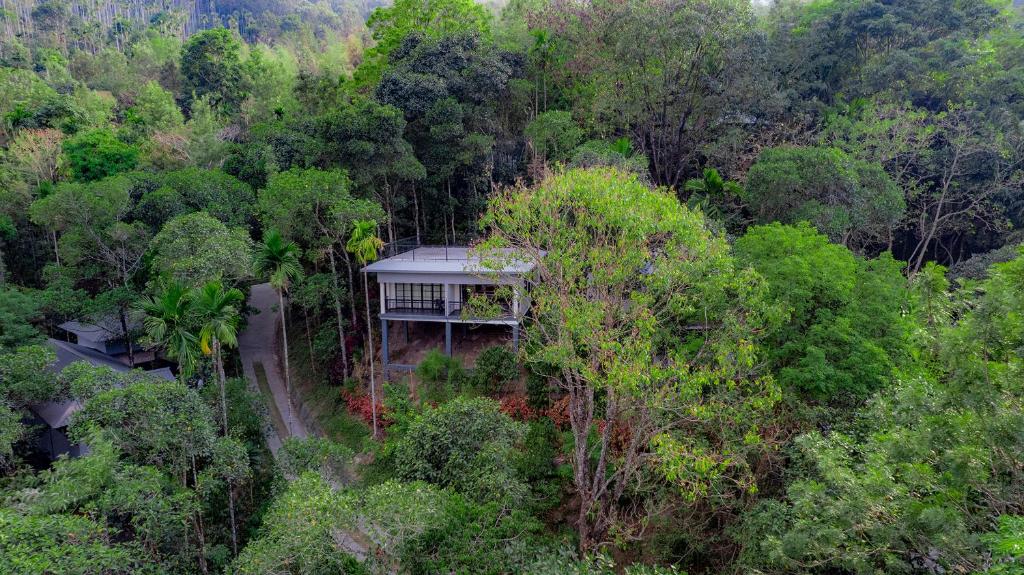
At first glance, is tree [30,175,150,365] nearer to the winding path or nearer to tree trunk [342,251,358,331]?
the winding path

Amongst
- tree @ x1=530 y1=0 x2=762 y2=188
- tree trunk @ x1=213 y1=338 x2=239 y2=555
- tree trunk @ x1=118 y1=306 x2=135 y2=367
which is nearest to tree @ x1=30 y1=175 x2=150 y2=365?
tree trunk @ x1=118 y1=306 x2=135 y2=367

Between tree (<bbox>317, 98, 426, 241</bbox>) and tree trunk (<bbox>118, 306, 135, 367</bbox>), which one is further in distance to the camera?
tree trunk (<bbox>118, 306, 135, 367</bbox>)

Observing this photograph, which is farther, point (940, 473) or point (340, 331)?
point (340, 331)

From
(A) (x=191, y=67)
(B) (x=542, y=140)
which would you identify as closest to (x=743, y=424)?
(B) (x=542, y=140)

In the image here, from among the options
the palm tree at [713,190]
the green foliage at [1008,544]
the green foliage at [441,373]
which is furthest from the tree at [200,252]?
the green foliage at [1008,544]

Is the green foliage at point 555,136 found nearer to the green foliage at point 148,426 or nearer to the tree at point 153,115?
the green foliage at point 148,426

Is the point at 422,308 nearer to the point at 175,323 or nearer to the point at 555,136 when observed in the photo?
the point at 175,323

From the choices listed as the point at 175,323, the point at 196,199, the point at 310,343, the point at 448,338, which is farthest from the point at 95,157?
the point at 448,338
